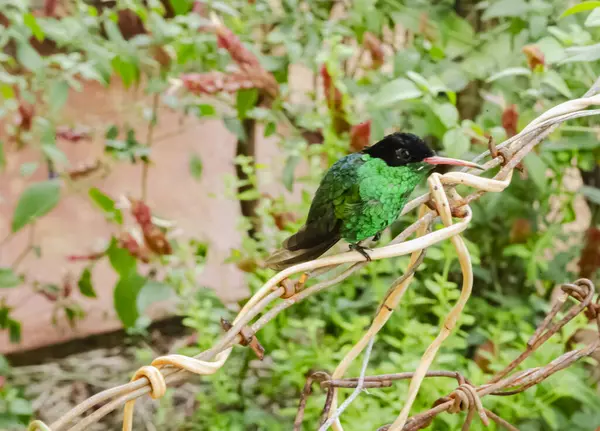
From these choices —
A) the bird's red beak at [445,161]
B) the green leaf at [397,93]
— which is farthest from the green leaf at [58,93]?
the bird's red beak at [445,161]

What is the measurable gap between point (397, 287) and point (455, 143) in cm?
34

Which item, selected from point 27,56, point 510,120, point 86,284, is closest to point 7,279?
point 86,284

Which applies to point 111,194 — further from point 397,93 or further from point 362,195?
point 362,195

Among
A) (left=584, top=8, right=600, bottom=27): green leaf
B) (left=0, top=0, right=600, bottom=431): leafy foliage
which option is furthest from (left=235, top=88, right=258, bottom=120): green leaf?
(left=584, top=8, right=600, bottom=27): green leaf

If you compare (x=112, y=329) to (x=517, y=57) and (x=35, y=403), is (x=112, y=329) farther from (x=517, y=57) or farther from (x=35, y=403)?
(x=517, y=57)

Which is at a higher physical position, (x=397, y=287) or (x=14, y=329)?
(x=397, y=287)

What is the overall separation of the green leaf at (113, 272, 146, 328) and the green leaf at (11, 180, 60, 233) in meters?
0.16

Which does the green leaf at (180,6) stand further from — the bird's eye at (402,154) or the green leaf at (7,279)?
the bird's eye at (402,154)

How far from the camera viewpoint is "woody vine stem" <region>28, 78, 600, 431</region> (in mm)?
242

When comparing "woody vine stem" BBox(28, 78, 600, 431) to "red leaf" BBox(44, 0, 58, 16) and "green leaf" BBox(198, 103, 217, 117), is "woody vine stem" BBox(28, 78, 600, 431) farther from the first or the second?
"red leaf" BBox(44, 0, 58, 16)

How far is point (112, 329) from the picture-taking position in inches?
54.0

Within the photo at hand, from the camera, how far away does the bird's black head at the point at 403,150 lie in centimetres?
32

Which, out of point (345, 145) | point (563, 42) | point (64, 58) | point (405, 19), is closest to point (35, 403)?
point (64, 58)

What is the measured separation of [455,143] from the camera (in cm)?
63
